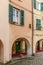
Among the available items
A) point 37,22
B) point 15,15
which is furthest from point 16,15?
point 37,22

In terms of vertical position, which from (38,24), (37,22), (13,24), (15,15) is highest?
(15,15)

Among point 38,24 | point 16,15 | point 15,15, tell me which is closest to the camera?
point 15,15

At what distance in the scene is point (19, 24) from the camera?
20.5 metres

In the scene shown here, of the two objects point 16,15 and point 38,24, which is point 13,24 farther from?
point 38,24

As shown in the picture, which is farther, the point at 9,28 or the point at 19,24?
the point at 19,24

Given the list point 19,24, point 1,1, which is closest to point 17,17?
point 19,24

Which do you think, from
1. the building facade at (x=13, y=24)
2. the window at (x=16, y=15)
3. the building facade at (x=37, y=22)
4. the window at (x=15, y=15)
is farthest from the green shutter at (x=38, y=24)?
the window at (x=15, y=15)

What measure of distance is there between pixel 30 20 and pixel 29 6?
1660 millimetres

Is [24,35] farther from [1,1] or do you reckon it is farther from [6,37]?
[1,1]

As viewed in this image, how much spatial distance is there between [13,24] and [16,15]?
1.53 metres

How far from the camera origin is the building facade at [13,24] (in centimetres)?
1745

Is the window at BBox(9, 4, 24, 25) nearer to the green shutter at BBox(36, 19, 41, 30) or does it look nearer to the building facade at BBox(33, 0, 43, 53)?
the building facade at BBox(33, 0, 43, 53)

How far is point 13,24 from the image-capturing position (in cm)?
1920

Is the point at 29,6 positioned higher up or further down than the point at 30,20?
higher up
